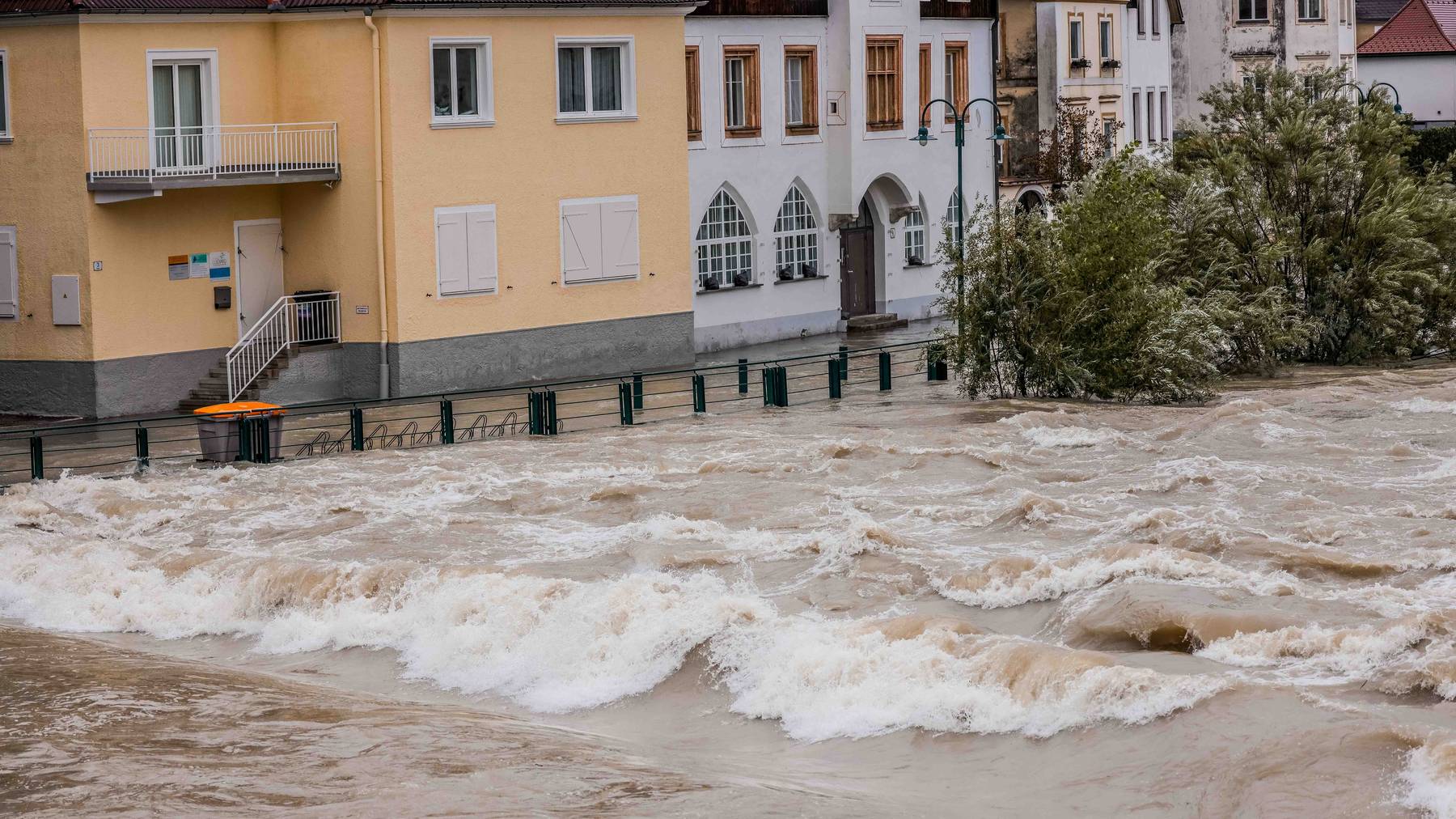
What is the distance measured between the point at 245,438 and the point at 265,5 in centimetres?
991

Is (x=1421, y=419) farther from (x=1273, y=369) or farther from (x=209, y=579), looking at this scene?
(x=209, y=579)

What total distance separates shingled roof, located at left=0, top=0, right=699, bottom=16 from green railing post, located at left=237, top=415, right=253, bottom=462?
26.7 feet

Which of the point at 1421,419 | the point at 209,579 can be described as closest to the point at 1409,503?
the point at 1421,419

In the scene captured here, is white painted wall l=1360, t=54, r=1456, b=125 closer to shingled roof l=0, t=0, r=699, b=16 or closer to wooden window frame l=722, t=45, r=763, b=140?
wooden window frame l=722, t=45, r=763, b=140

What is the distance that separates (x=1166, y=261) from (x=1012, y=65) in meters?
17.0

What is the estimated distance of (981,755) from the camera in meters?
13.5

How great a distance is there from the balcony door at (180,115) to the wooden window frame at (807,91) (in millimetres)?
13362

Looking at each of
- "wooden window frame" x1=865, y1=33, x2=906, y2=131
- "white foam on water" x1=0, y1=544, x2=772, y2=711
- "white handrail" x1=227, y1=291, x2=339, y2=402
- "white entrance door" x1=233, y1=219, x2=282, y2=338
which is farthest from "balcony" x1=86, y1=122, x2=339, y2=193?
"wooden window frame" x1=865, y1=33, x2=906, y2=131

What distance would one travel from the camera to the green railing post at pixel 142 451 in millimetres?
24766

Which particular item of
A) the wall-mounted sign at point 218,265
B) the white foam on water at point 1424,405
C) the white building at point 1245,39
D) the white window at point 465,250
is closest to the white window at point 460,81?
the white window at point 465,250

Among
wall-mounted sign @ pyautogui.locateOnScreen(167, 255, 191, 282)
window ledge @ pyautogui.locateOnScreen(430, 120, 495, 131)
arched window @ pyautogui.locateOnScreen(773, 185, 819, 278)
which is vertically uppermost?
window ledge @ pyautogui.locateOnScreen(430, 120, 495, 131)

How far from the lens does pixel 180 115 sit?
103ft

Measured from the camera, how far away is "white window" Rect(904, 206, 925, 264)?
4478 centimetres

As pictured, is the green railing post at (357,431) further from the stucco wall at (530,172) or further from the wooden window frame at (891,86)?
the wooden window frame at (891,86)
